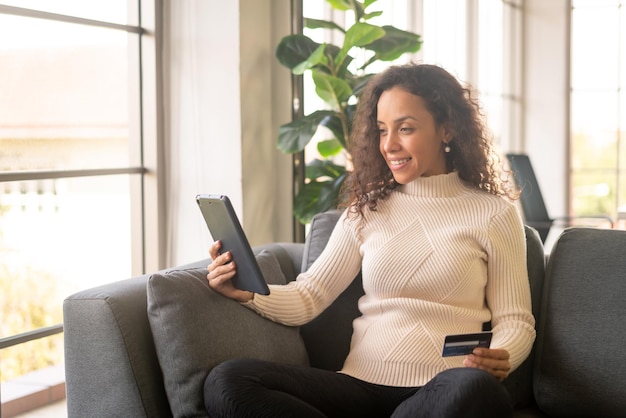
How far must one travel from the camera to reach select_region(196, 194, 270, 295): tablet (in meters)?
2.05

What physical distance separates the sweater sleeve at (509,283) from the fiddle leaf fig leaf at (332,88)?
111 centimetres

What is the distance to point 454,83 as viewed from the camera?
7.57 feet

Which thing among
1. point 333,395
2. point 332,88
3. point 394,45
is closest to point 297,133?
point 332,88

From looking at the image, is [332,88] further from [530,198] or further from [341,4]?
[530,198]

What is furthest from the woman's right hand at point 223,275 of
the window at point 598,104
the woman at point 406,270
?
→ the window at point 598,104

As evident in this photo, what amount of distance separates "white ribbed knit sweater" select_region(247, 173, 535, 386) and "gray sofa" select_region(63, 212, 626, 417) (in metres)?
0.12

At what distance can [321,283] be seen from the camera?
2.32 metres

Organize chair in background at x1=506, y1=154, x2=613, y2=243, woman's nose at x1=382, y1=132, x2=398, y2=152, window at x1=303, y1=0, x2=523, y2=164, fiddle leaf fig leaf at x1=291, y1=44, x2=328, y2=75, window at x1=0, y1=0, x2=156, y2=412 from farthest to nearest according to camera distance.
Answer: window at x1=303, y1=0, x2=523, y2=164 < chair in background at x1=506, y1=154, x2=613, y2=243 < fiddle leaf fig leaf at x1=291, y1=44, x2=328, y2=75 < window at x1=0, y1=0, x2=156, y2=412 < woman's nose at x1=382, y1=132, x2=398, y2=152

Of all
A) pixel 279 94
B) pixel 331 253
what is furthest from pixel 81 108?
A: pixel 331 253

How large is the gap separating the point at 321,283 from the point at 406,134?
447mm

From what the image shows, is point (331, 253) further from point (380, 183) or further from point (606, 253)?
point (606, 253)

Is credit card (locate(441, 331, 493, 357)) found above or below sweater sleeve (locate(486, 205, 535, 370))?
below

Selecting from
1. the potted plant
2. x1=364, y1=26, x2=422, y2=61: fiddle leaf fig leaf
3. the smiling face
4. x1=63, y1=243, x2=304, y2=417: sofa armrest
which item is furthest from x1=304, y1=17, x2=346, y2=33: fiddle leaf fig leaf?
x1=63, y1=243, x2=304, y2=417: sofa armrest

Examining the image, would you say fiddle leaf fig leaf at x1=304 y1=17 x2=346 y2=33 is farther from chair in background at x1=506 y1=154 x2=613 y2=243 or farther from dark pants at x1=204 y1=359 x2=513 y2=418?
chair in background at x1=506 y1=154 x2=613 y2=243
